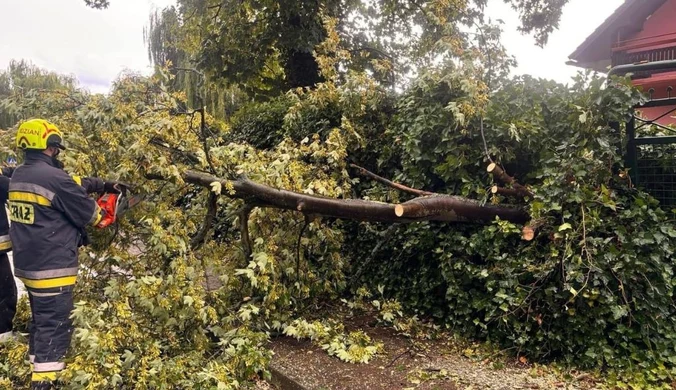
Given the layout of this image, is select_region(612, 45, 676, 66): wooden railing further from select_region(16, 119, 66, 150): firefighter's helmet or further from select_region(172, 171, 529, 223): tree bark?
select_region(16, 119, 66, 150): firefighter's helmet

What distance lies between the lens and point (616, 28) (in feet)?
32.5

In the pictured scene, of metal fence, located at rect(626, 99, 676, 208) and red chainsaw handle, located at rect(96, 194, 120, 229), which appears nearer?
red chainsaw handle, located at rect(96, 194, 120, 229)

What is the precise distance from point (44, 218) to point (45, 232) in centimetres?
9

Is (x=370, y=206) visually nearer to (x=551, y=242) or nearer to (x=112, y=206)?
(x=551, y=242)

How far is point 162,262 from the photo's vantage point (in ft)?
10.9

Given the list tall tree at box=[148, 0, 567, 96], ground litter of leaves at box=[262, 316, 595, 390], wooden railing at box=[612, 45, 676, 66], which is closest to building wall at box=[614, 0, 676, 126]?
wooden railing at box=[612, 45, 676, 66]

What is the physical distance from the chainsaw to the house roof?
1042cm

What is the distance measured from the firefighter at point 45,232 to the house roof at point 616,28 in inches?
423

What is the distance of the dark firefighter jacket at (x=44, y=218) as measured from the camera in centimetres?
286

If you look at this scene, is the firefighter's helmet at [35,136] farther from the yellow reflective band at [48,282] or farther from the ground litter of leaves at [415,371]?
the ground litter of leaves at [415,371]

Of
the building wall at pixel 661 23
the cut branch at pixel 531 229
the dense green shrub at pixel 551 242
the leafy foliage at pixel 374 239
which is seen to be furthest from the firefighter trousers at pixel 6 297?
the building wall at pixel 661 23

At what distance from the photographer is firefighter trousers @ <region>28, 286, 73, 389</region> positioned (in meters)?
2.76

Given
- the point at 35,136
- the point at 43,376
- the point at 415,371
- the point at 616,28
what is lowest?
the point at 415,371

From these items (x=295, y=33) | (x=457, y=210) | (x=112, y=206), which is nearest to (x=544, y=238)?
(x=457, y=210)
